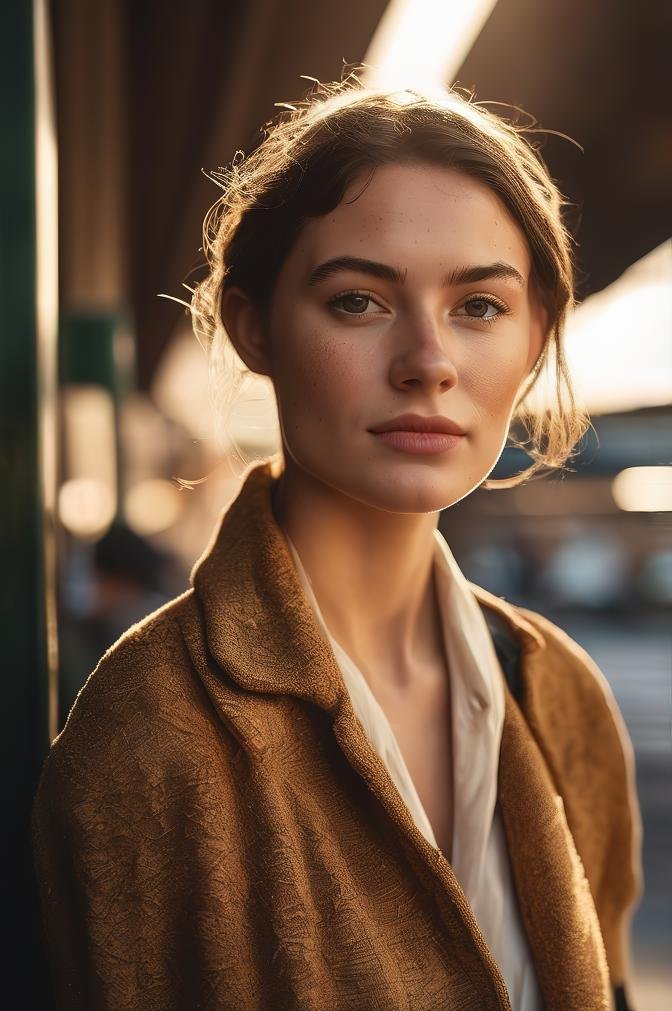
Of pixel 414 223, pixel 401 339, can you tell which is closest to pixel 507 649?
pixel 401 339

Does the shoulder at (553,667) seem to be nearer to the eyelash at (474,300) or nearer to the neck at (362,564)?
the neck at (362,564)

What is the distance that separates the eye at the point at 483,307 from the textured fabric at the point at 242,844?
38 centimetres

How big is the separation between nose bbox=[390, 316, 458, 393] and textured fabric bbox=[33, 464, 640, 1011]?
28cm

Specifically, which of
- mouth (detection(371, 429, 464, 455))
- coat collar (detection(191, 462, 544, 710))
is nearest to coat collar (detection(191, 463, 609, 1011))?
coat collar (detection(191, 462, 544, 710))

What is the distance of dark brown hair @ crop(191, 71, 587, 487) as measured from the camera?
1122 millimetres

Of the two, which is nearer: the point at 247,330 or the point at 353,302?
the point at 353,302

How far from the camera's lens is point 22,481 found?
1293 millimetres

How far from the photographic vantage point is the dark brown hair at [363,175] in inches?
44.2

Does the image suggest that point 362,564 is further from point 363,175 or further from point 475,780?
point 363,175

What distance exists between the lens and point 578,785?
4.75 ft

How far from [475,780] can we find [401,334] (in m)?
0.61

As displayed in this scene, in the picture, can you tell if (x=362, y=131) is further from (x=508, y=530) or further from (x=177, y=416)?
(x=177, y=416)

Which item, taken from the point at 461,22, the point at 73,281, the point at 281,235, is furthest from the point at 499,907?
the point at 73,281

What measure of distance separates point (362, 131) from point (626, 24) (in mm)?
2139
